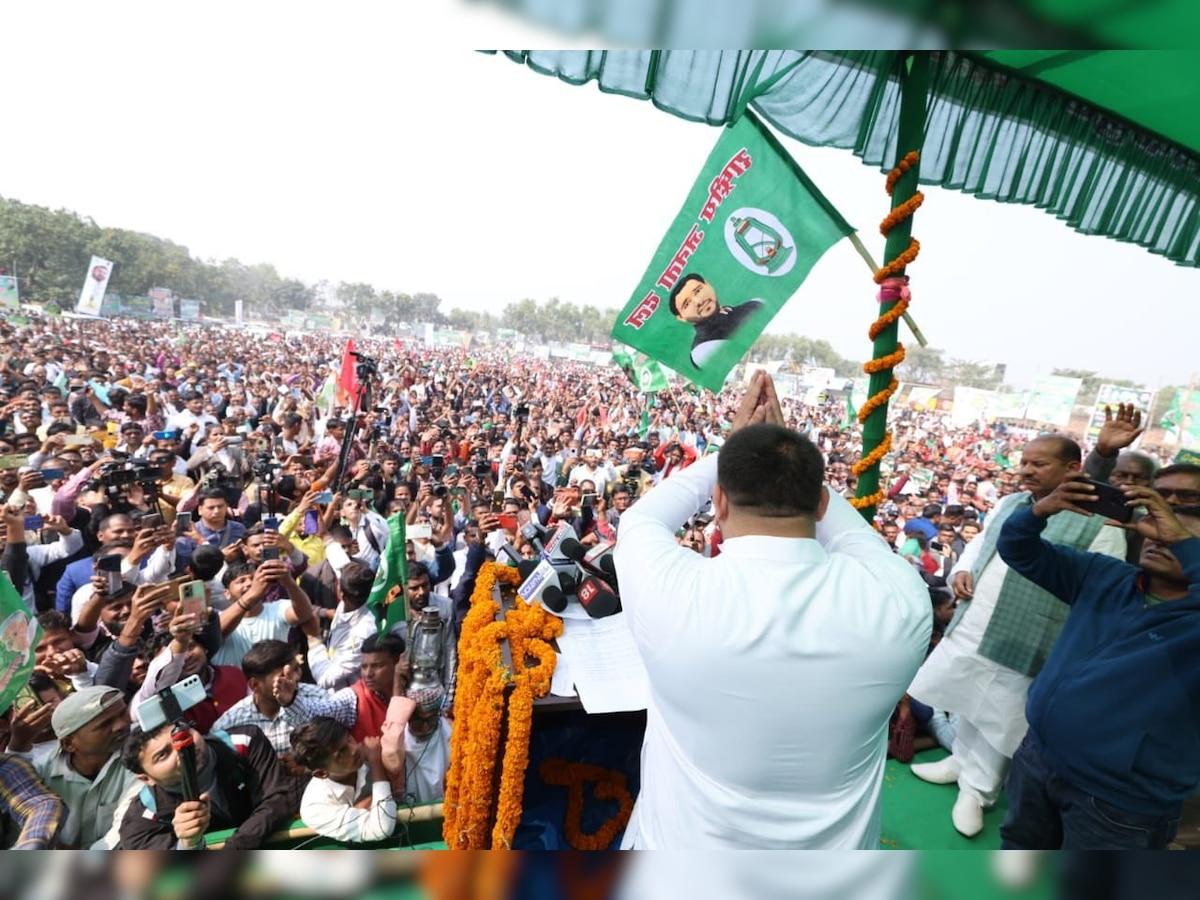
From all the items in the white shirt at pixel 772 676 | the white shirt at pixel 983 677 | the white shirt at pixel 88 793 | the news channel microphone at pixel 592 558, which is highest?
the white shirt at pixel 772 676

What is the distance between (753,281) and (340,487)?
441 centimetres

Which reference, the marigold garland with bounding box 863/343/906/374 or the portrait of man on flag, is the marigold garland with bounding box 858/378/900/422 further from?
the portrait of man on flag

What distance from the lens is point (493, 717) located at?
5.48 feet

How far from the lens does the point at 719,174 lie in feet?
6.20

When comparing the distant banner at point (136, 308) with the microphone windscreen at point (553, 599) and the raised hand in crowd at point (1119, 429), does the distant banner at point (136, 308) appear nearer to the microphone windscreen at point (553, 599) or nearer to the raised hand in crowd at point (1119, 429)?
the microphone windscreen at point (553, 599)

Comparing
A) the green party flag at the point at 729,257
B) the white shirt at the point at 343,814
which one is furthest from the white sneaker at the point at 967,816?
the white shirt at the point at 343,814

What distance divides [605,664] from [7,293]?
18308 millimetres

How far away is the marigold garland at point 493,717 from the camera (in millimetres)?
1671

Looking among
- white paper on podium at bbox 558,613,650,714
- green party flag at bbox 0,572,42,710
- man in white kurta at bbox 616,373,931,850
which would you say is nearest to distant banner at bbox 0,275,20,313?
green party flag at bbox 0,572,42,710

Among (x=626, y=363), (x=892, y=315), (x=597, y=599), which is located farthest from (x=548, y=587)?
(x=626, y=363)

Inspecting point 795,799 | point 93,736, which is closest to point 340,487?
point 93,736

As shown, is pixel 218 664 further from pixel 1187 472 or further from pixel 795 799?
pixel 1187 472

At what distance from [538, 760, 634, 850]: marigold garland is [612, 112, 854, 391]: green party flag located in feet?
4.31

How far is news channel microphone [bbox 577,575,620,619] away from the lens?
6.22 ft
